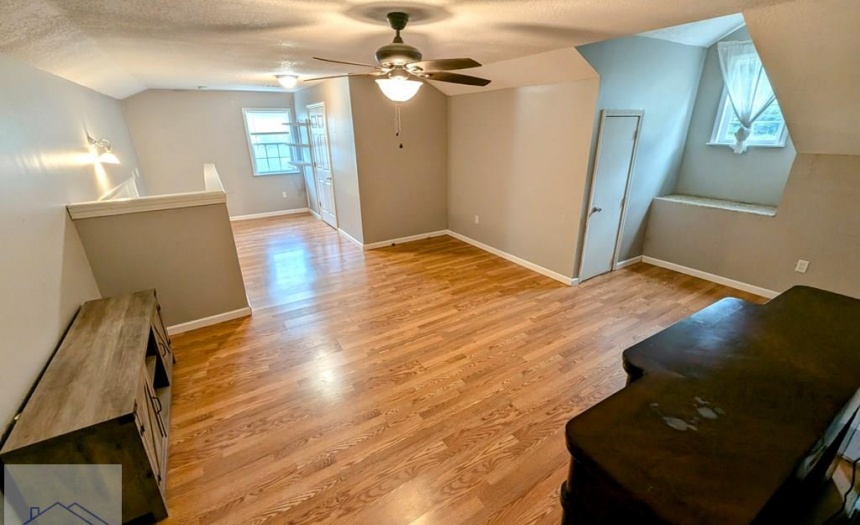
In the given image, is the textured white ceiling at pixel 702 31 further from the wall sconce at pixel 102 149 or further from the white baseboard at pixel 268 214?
the white baseboard at pixel 268 214

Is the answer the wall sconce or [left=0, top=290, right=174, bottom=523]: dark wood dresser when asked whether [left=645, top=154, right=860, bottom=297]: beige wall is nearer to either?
[left=0, top=290, right=174, bottom=523]: dark wood dresser

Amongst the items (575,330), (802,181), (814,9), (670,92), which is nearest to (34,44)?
(575,330)

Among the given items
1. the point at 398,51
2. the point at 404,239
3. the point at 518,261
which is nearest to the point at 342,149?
the point at 404,239

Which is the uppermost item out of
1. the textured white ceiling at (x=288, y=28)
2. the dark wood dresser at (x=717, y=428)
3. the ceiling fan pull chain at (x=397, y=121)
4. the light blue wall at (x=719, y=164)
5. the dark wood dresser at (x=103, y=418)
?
the textured white ceiling at (x=288, y=28)

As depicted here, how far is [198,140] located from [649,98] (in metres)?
7.05

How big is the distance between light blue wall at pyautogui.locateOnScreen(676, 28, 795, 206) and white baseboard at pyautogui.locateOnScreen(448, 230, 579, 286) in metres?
2.26

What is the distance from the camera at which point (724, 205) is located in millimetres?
4082

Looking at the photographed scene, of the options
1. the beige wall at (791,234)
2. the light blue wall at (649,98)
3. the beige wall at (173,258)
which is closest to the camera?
the beige wall at (173,258)

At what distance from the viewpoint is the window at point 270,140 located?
266 inches

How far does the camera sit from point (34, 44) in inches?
84.7

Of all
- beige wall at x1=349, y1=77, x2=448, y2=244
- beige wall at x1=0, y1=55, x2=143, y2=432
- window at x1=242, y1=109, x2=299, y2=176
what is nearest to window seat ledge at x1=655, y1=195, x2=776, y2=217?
beige wall at x1=349, y1=77, x2=448, y2=244

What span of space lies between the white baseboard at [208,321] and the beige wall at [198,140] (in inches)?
170

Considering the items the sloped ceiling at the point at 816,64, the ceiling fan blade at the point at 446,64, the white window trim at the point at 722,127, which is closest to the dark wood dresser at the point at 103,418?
the ceiling fan blade at the point at 446,64

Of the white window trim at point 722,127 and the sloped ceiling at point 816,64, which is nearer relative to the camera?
the sloped ceiling at point 816,64
